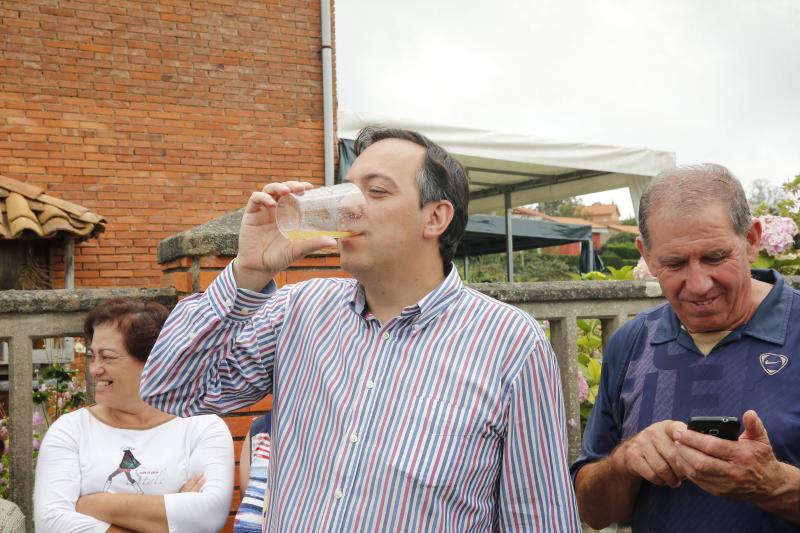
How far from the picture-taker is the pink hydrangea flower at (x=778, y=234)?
360 cm

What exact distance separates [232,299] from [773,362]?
50.9 inches

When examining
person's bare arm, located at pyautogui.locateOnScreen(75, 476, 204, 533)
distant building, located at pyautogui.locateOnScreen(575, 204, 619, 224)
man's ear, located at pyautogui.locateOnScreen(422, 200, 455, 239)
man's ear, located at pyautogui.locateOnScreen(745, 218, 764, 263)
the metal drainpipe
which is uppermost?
distant building, located at pyautogui.locateOnScreen(575, 204, 619, 224)

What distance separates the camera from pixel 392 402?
174 cm

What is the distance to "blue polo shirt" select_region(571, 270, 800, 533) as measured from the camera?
1.72 meters

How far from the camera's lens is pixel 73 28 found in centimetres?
768

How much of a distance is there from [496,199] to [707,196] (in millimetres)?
9618

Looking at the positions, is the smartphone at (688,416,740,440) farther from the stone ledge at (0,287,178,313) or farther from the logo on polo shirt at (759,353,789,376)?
the stone ledge at (0,287,178,313)

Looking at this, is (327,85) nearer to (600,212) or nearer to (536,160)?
(536,160)

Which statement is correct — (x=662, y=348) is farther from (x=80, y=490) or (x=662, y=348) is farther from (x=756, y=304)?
(x=80, y=490)

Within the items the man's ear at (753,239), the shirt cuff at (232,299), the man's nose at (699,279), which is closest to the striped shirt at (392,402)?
the shirt cuff at (232,299)

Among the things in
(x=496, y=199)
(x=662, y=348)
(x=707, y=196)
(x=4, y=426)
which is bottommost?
(x=4, y=426)

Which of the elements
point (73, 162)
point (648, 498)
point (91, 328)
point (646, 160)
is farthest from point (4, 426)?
point (646, 160)

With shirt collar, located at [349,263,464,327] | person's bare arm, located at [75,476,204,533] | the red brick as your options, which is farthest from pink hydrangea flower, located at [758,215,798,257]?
person's bare arm, located at [75,476,204,533]

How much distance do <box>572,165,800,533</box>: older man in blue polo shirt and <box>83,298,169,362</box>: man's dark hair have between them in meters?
1.54
